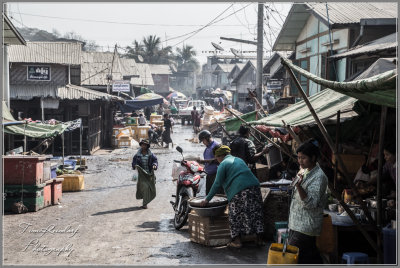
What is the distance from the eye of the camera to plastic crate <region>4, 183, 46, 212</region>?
11.5 metres

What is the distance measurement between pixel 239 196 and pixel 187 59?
318ft

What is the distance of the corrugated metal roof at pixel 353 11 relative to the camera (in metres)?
15.9

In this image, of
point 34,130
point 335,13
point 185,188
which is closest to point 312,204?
point 185,188

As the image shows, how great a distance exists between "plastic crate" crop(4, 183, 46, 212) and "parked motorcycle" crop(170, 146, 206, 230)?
138 inches

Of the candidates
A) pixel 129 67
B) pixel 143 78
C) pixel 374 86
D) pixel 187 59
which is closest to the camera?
pixel 374 86

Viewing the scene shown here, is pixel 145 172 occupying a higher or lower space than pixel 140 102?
lower

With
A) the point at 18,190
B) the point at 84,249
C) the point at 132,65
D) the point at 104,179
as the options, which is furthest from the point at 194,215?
the point at 132,65

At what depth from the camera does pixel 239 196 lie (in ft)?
26.2

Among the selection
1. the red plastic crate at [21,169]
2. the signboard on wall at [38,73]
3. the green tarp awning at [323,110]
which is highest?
the signboard on wall at [38,73]

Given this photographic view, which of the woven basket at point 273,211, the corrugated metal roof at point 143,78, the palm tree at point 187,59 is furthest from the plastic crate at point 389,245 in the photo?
the palm tree at point 187,59

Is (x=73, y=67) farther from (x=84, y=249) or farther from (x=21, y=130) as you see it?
(x=84, y=249)

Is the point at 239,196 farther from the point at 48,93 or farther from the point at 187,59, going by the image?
the point at 187,59

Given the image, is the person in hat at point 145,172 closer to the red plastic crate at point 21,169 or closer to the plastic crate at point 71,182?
the red plastic crate at point 21,169

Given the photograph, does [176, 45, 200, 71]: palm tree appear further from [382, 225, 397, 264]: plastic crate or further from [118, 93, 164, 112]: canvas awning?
[382, 225, 397, 264]: plastic crate
